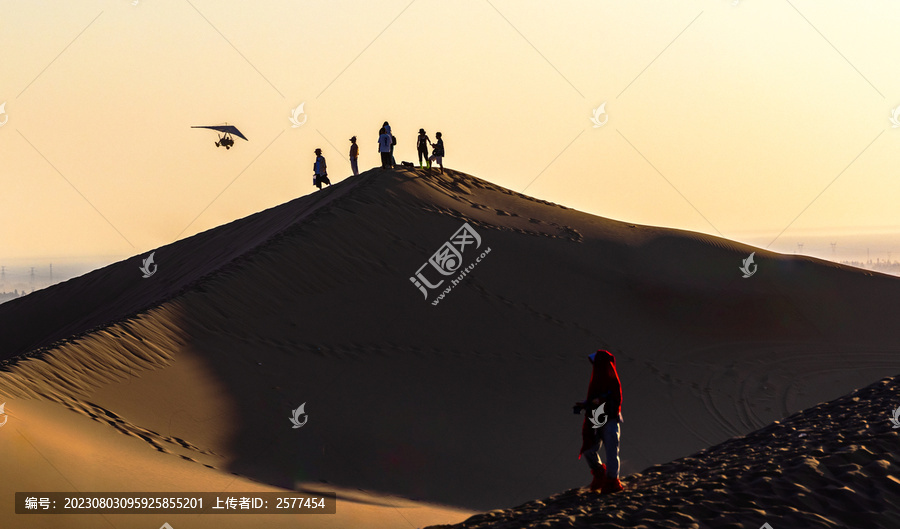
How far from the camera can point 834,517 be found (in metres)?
6.86

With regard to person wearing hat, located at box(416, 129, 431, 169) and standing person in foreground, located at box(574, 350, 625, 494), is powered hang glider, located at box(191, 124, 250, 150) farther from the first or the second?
standing person in foreground, located at box(574, 350, 625, 494)

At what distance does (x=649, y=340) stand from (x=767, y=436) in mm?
11308

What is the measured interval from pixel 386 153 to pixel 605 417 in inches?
710

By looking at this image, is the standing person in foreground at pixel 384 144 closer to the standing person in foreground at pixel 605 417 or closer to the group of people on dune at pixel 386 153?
the group of people on dune at pixel 386 153

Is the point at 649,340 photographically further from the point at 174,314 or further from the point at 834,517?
the point at 834,517

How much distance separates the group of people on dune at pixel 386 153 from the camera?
24734 millimetres

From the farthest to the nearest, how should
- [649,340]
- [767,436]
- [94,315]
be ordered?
[94,315]
[649,340]
[767,436]

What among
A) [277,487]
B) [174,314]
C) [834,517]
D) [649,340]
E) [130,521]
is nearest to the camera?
[834,517]

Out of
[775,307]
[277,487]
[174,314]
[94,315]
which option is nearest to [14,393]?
[277,487]

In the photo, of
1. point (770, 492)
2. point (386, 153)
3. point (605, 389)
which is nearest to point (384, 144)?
point (386, 153)

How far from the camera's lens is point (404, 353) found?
1805cm

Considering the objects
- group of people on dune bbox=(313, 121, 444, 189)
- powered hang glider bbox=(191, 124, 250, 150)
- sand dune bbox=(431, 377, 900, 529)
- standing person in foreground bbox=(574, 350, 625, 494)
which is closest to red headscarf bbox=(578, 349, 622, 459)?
Result: standing person in foreground bbox=(574, 350, 625, 494)

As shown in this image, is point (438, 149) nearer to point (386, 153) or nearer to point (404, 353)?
point (386, 153)

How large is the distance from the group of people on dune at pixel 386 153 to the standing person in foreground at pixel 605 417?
16719mm
